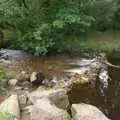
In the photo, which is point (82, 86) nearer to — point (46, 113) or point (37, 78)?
point (37, 78)

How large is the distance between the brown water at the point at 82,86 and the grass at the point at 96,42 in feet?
6.43

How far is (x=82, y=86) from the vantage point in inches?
527

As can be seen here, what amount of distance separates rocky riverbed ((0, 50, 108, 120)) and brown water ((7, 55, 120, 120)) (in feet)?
Result: 0.52

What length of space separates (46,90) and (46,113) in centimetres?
322

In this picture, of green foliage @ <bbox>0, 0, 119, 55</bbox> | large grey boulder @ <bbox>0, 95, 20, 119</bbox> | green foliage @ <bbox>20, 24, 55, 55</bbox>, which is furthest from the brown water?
large grey boulder @ <bbox>0, 95, 20, 119</bbox>

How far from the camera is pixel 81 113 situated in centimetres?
928

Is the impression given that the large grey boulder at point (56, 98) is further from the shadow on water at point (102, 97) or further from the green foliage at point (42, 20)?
the green foliage at point (42, 20)

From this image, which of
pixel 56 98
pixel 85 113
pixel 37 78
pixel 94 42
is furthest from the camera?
pixel 94 42

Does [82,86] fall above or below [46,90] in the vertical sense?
below

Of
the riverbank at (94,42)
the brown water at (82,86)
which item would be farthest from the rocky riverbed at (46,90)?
the riverbank at (94,42)

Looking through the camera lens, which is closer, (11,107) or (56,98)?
(11,107)

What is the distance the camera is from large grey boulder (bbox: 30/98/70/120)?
9.07 metres

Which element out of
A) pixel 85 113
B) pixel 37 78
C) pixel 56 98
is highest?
pixel 85 113

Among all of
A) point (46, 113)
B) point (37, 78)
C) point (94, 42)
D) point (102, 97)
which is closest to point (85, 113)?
point (46, 113)
